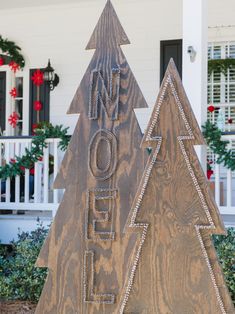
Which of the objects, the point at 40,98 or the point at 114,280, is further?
the point at 40,98

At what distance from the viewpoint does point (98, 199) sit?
124 inches

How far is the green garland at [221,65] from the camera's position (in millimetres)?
8641

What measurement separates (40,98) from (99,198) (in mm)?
6875

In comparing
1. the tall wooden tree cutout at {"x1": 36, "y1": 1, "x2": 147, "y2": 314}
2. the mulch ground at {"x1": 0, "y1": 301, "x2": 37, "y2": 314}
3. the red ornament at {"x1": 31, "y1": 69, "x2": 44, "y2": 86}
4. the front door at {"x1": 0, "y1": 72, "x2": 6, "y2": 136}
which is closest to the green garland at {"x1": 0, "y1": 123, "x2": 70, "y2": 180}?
the red ornament at {"x1": 31, "y1": 69, "x2": 44, "y2": 86}

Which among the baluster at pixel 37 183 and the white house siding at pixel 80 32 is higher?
the white house siding at pixel 80 32

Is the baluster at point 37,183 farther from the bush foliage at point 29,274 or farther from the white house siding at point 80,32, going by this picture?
the white house siding at point 80,32

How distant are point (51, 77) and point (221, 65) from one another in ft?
9.60

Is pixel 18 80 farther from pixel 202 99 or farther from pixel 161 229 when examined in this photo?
pixel 161 229

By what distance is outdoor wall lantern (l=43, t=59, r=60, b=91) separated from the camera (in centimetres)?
945

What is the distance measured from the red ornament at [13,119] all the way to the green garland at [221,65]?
3.52m

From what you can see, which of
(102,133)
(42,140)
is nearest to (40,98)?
(42,140)

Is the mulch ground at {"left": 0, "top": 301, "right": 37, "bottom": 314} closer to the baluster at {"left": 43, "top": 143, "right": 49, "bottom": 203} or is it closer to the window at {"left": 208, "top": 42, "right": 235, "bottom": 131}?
the baluster at {"left": 43, "top": 143, "right": 49, "bottom": 203}

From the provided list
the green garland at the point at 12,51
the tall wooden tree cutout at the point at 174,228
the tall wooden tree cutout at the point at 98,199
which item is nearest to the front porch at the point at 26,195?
the green garland at the point at 12,51

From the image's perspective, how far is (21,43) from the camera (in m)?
9.91
